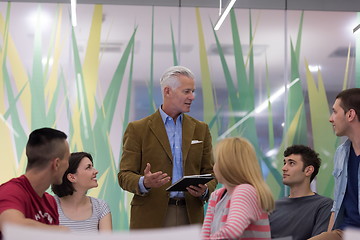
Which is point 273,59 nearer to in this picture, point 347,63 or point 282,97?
point 282,97

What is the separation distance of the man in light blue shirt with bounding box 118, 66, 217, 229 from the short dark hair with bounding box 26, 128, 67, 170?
0.87m

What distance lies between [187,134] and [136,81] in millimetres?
2536

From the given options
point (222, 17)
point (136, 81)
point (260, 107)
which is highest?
point (222, 17)

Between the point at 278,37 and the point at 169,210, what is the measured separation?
330cm

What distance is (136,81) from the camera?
20.0ft

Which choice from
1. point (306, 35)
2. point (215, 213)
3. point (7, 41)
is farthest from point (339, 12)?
point (215, 213)

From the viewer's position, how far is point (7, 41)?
601cm

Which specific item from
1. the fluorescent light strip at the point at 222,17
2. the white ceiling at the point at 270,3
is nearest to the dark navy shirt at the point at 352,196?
the fluorescent light strip at the point at 222,17

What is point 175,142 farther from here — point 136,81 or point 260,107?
point 260,107

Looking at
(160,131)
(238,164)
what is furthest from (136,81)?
(238,164)

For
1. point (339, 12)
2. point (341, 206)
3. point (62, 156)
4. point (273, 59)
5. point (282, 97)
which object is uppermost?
point (339, 12)

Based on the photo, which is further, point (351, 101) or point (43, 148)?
point (351, 101)

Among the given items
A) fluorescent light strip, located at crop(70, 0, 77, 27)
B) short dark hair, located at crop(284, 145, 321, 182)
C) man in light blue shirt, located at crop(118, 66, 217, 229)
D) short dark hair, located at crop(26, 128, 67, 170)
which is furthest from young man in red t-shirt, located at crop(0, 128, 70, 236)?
fluorescent light strip, located at crop(70, 0, 77, 27)

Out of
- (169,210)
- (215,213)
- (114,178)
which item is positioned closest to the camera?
(215,213)
